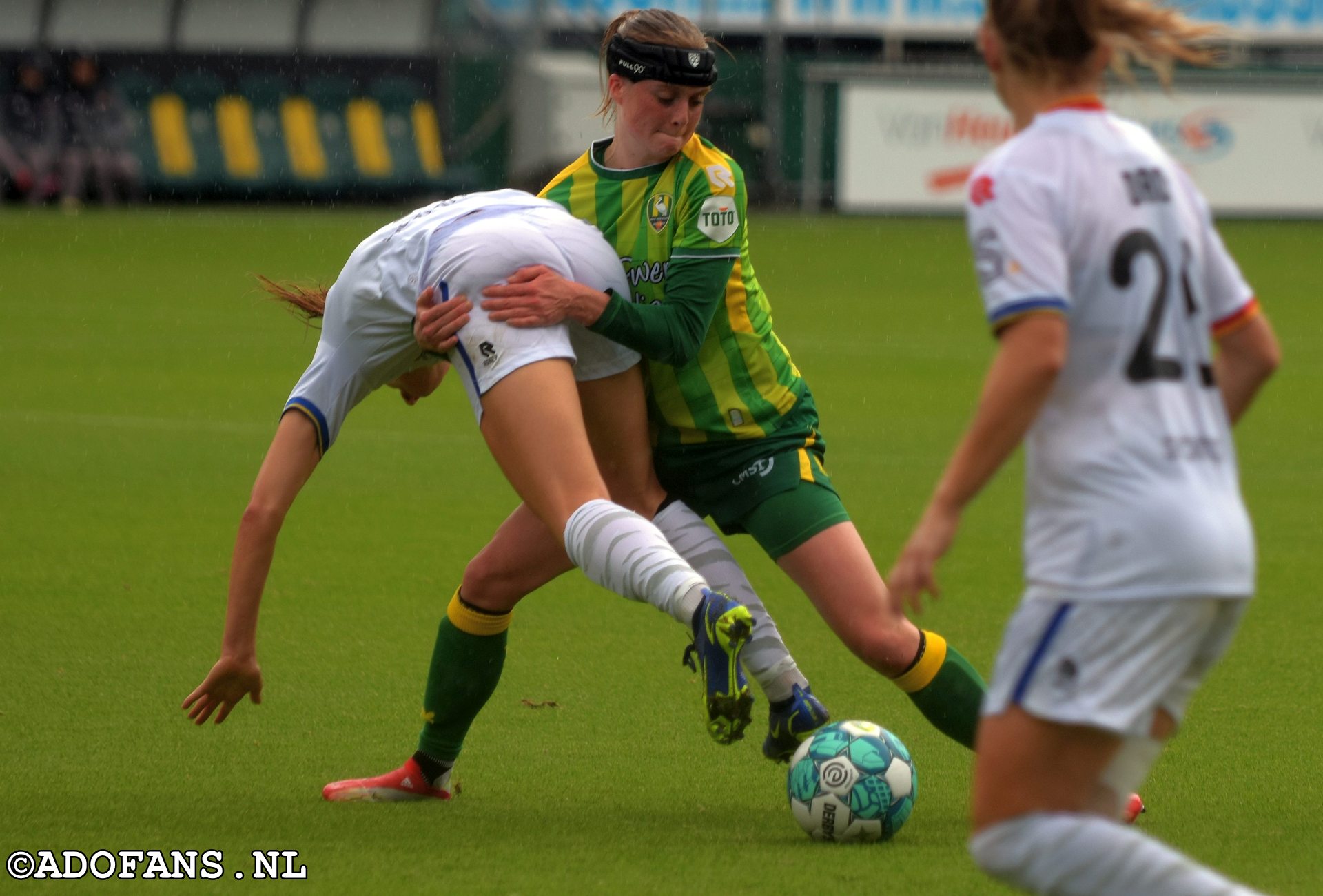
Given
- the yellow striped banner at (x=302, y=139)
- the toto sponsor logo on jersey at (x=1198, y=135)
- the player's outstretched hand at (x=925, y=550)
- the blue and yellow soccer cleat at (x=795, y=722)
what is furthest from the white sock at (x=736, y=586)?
the yellow striped banner at (x=302, y=139)

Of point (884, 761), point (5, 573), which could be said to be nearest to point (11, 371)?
point (5, 573)

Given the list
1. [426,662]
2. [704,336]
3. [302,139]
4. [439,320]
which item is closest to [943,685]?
[704,336]

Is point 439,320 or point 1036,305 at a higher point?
point 1036,305

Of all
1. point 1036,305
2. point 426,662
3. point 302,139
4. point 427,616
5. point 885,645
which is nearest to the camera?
point 1036,305

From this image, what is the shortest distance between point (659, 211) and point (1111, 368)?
1.90 meters

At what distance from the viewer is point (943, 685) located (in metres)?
4.48

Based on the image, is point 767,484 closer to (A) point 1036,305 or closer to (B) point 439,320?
(B) point 439,320

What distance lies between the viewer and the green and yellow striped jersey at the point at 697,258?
4.46m

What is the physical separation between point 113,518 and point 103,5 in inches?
986

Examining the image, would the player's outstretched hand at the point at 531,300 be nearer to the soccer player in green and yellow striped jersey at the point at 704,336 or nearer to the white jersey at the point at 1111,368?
the soccer player in green and yellow striped jersey at the point at 704,336

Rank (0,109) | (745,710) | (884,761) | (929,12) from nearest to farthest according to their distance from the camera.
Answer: (745,710)
(884,761)
(0,109)
(929,12)

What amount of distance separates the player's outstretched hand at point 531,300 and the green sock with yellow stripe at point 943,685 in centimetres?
114

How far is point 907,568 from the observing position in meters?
2.80

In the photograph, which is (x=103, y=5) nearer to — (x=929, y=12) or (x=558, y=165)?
(x=558, y=165)
